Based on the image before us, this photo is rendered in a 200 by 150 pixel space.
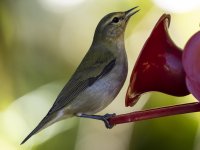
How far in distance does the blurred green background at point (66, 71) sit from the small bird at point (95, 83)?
661mm

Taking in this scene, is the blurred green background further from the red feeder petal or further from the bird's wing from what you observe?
the red feeder petal

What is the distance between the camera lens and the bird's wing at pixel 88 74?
1.88 m

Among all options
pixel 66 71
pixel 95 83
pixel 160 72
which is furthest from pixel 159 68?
pixel 66 71

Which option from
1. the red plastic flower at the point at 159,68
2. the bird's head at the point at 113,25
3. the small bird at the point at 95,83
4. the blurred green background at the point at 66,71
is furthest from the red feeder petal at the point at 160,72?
the blurred green background at the point at 66,71

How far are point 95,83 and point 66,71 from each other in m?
0.89

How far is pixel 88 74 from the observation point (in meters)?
1.89

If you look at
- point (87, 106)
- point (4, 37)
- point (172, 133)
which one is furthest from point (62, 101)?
point (4, 37)

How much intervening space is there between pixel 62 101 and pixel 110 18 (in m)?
0.32

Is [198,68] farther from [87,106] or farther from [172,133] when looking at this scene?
[172,133]

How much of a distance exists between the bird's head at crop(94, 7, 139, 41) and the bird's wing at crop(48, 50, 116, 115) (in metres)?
0.08

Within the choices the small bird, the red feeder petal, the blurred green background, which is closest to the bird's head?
the small bird

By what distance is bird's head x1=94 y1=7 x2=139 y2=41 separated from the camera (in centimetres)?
196

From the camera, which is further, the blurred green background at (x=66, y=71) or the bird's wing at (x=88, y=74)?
the blurred green background at (x=66, y=71)

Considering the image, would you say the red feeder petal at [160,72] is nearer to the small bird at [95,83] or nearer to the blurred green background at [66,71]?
the small bird at [95,83]
